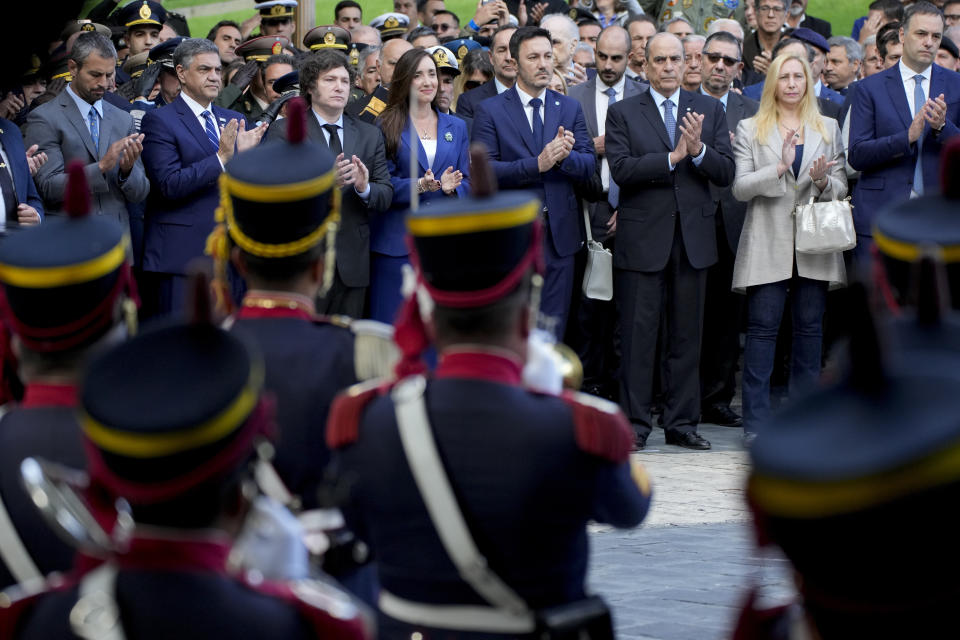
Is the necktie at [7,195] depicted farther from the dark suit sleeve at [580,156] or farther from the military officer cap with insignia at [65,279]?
the military officer cap with insignia at [65,279]

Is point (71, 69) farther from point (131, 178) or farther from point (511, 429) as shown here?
point (511, 429)

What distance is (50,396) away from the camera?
3250mm

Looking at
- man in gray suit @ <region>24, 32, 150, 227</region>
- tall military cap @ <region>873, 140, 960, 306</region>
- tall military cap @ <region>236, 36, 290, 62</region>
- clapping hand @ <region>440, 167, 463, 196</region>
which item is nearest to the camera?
tall military cap @ <region>873, 140, 960, 306</region>

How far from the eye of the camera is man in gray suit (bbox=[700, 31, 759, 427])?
34.3 feet

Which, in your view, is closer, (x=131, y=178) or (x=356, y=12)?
(x=131, y=178)

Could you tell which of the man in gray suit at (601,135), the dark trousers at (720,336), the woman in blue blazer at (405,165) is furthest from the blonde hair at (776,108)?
the woman in blue blazer at (405,165)

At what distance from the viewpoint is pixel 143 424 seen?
2.37 metres

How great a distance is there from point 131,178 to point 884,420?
290 inches

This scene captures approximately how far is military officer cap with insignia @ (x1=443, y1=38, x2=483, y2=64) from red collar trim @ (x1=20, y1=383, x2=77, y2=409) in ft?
29.8

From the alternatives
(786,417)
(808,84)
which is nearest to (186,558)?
(786,417)

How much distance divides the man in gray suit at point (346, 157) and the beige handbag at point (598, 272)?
1.48m

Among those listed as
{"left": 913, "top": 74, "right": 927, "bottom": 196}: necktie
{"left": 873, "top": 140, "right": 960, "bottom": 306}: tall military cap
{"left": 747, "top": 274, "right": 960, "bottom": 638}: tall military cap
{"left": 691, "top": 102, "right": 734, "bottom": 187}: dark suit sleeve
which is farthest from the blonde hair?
{"left": 747, "top": 274, "right": 960, "bottom": 638}: tall military cap

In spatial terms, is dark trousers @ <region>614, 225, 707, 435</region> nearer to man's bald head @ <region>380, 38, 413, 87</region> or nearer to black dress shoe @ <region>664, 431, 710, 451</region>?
black dress shoe @ <region>664, 431, 710, 451</region>

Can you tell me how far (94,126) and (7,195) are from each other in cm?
102
